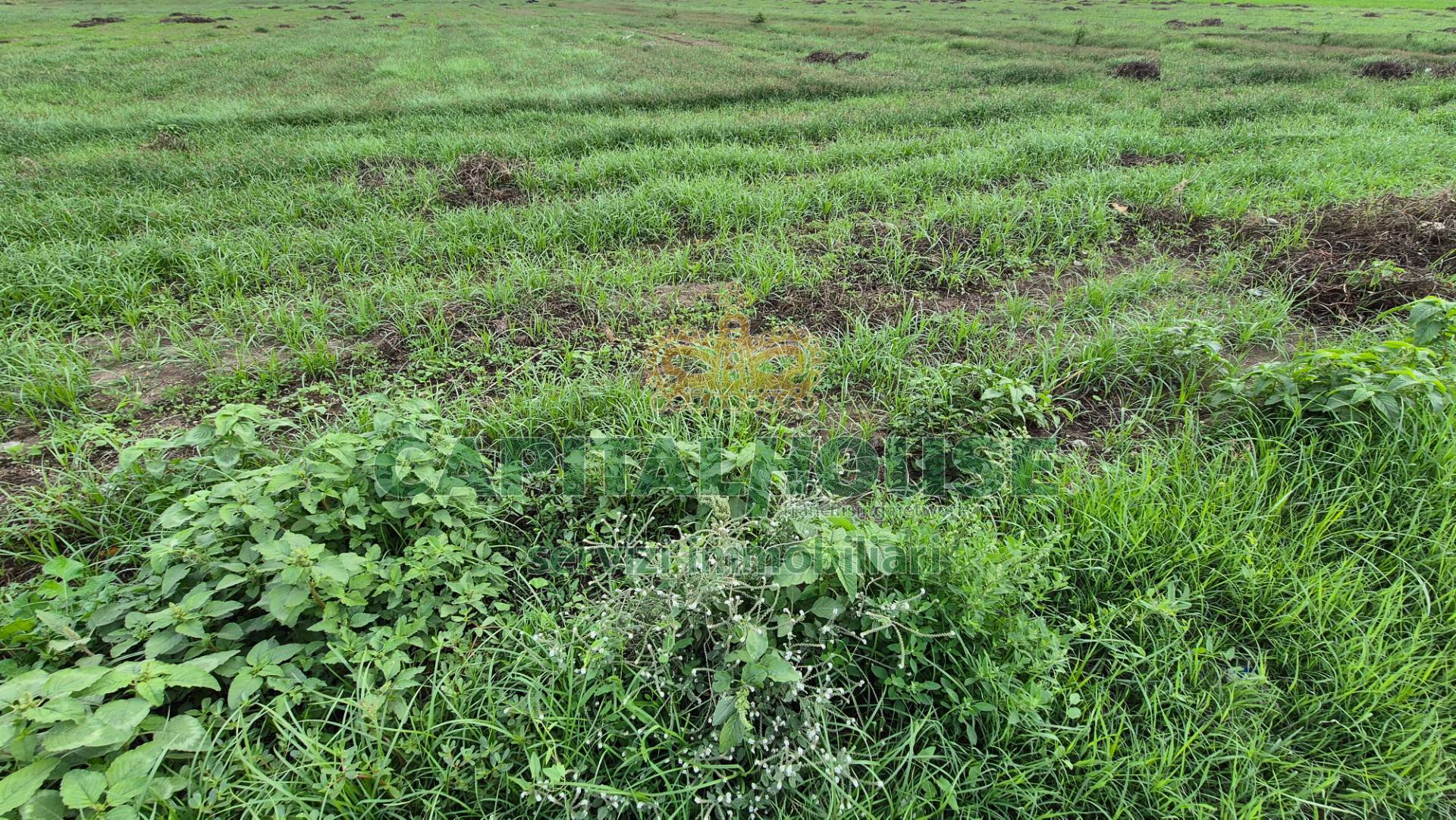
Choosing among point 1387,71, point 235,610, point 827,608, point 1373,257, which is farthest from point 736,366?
point 1387,71

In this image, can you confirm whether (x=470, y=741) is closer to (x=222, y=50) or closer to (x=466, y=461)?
(x=466, y=461)

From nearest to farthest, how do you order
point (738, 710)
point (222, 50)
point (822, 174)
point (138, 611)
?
point (738, 710)
point (138, 611)
point (822, 174)
point (222, 50)

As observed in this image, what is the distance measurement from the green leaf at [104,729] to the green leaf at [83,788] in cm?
6

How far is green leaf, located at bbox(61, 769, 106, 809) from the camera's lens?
1280mm

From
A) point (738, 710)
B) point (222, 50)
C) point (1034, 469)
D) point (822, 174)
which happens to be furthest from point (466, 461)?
point (222, 50)

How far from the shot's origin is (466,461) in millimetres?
2299

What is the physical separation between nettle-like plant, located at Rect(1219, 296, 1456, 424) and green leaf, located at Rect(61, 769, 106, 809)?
13.1 ft

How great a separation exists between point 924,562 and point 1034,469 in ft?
3.00

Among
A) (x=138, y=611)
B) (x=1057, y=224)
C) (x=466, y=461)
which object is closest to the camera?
(x=138, y=611)

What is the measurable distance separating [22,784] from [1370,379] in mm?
4359

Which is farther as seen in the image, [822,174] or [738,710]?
[822,174]

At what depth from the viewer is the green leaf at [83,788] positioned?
4.20 ft

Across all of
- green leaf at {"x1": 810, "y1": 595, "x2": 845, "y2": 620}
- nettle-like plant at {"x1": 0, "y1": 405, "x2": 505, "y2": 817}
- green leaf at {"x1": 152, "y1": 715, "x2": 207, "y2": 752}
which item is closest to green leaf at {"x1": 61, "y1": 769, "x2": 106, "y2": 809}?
nettle-like plant at {"x1": 0, "y1": 405, "x2": 505, "y2": 817}

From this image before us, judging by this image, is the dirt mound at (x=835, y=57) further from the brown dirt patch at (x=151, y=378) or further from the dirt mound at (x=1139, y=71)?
the brown dirt patch at (x=151, y=378)
